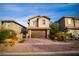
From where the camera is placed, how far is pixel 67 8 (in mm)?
2830

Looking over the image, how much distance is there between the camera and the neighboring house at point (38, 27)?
9.27 feet

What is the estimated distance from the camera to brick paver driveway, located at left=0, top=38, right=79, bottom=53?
277 cm

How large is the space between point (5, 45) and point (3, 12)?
44 centimetres

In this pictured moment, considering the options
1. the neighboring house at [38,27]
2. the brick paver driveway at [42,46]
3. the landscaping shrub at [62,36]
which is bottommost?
the brick paver driveway at [42,46]

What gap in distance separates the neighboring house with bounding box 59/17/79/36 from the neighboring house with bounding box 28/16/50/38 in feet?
0.61

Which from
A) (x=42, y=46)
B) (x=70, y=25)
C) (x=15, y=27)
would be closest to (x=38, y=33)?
(x=42, y=46)

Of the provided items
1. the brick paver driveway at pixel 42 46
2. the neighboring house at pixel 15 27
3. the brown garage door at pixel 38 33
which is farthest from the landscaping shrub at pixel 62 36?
the neighboring house at pixel 15 27

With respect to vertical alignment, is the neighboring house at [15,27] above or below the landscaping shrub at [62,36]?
above

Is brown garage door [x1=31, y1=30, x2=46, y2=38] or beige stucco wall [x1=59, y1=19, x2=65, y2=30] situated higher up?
beige stucco wall [x1=59, y1=19, x2=65, y2=30]

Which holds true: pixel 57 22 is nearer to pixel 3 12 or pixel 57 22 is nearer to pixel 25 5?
pixel 25 5

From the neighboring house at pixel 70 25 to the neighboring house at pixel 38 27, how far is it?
0.19m

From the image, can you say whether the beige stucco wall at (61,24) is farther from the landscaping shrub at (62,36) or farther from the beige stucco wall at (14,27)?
the beige stucco wall at (14,27)

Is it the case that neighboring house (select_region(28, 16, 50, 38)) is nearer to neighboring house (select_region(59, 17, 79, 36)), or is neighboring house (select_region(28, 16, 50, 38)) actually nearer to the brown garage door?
the brown garage door

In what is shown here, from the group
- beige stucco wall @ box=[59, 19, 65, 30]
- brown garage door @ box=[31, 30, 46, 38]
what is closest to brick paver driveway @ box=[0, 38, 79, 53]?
brown garage door @ box=[31, 30, 46, 38]
